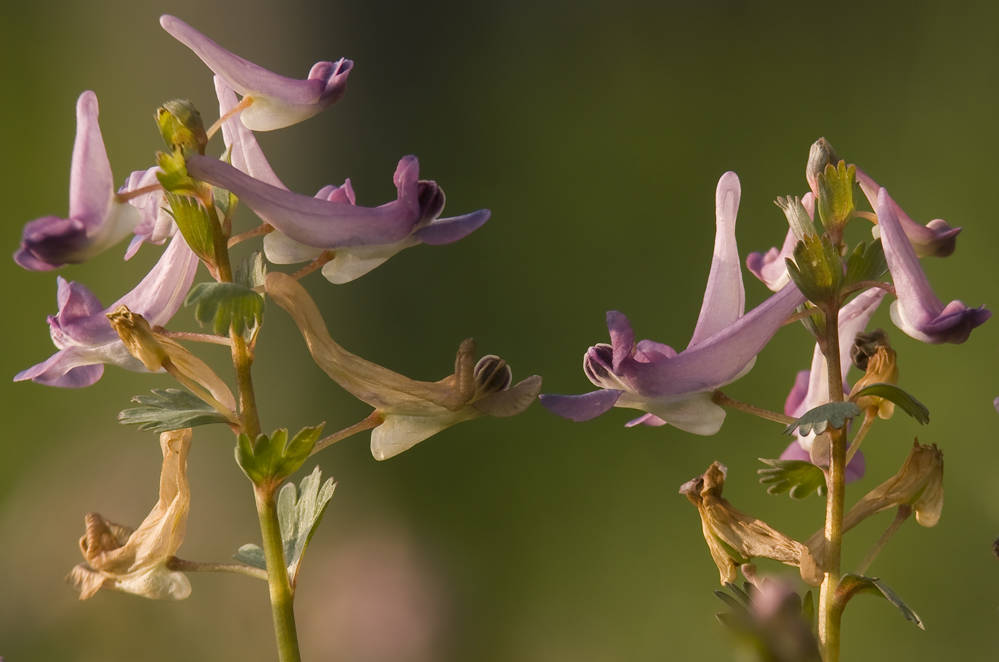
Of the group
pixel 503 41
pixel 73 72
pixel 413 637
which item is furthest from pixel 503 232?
pixel 73 72

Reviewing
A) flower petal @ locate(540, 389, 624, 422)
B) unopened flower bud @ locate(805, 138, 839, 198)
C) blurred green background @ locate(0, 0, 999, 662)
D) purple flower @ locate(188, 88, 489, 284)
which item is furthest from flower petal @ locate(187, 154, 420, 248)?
blurred green background @ locate(0, 0, 999, 662)

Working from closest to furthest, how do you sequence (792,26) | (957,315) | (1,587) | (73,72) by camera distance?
(957,315) < (1,587) < (792,26) < (73,72)

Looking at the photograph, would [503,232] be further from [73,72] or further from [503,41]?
[73,72]

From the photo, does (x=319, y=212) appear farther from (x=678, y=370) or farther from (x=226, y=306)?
(x=678, y=370)

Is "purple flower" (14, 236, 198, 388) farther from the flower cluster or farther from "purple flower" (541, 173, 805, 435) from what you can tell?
"purple flower" (541, 173, 805, 435)

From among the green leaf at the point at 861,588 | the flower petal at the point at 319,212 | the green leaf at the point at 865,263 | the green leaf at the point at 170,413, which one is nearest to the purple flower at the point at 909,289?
the green leaf at the point at 865,263

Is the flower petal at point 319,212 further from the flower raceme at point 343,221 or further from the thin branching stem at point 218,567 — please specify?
the thin branching stem at point 218,567
